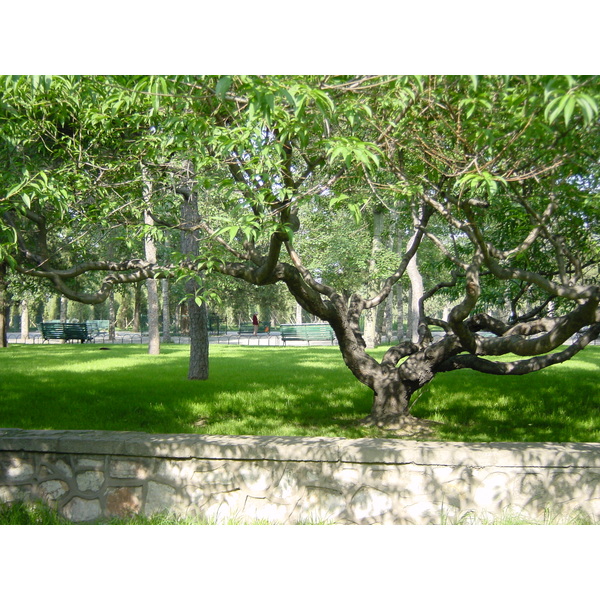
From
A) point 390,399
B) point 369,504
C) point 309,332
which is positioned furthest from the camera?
point 309,332

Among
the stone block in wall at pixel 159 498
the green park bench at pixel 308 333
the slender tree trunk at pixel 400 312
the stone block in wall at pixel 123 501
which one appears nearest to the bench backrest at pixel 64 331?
the green park bench at pixel 308 333

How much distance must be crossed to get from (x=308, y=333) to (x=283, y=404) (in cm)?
1539

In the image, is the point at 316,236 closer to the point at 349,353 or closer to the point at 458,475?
the point at 349,353

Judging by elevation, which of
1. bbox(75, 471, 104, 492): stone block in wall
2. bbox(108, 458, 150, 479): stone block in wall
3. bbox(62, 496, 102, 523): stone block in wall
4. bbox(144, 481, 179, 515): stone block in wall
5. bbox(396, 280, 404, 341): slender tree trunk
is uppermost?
bbox(396, 280, 404, 341): slender tree trunk

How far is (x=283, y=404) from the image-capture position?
9328 millimetres

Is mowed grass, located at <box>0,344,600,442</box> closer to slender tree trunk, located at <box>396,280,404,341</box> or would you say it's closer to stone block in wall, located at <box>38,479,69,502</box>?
stone block in wall, located at <box>38,479,69,502</box>

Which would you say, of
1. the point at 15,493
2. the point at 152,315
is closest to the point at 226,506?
the point at 15,493

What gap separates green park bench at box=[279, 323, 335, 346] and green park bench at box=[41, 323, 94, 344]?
8687 mm

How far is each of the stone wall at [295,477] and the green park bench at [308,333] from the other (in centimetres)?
1968

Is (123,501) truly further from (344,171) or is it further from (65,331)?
(65,331)

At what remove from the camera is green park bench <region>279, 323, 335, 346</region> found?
24.5m

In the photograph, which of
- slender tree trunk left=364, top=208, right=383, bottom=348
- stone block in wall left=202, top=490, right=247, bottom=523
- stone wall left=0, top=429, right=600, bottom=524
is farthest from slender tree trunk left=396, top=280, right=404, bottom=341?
stone block in wall left=202, top=490, right=247, bottom=523

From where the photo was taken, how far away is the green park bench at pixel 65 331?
24688 mm
